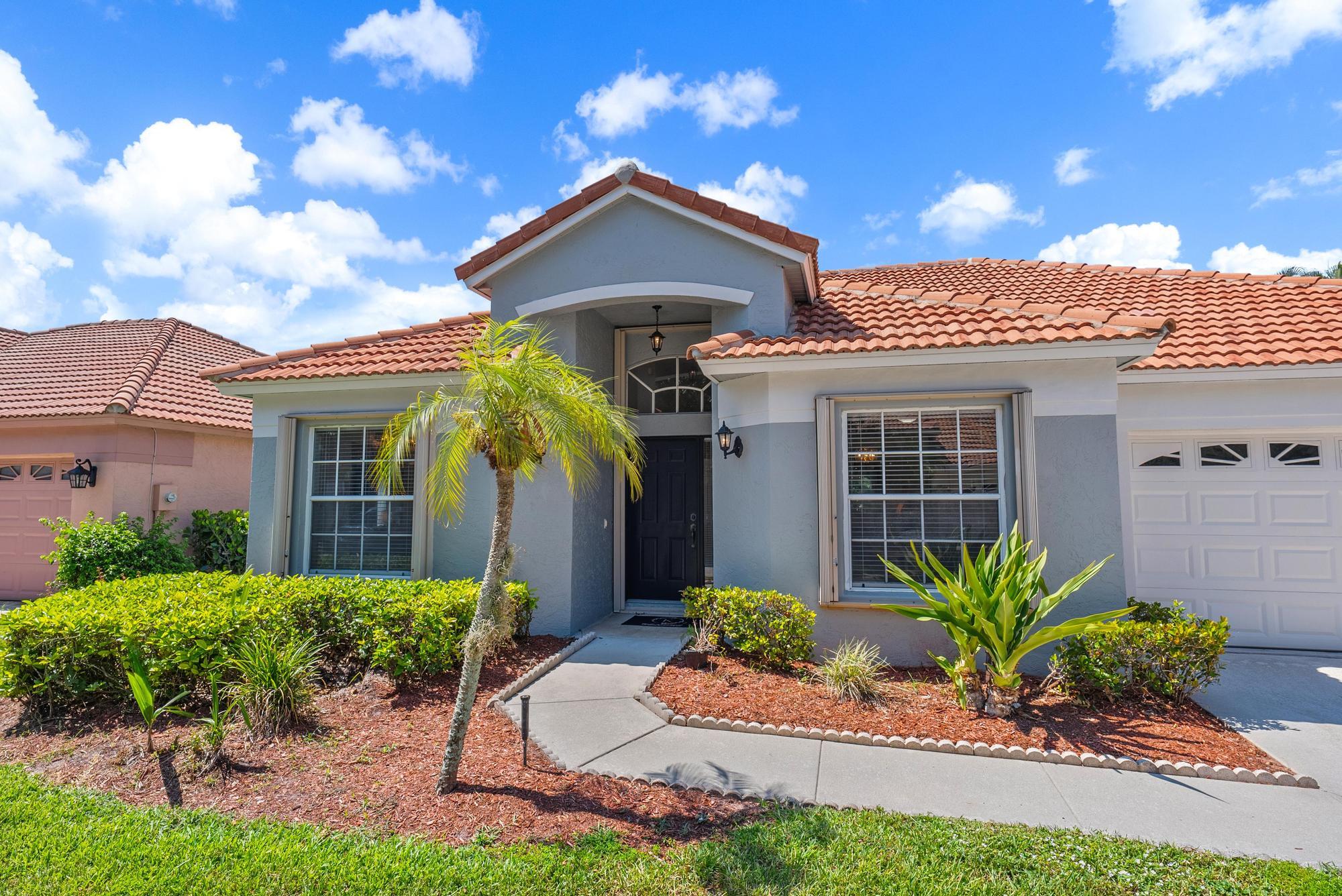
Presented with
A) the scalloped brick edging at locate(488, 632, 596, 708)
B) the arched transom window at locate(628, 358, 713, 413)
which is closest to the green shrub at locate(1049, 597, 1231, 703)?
the scalloped brick edging at locate(488, 632, 596, 708)

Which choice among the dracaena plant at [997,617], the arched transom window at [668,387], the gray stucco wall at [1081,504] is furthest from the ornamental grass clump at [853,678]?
the arched transom window at [668,387]

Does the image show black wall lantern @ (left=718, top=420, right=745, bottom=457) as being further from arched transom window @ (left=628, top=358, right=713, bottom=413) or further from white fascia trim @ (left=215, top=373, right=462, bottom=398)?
white fascia trim @ (left=215, top=373, right=462, bottom=398)

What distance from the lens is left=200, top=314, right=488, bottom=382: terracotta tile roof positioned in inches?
328

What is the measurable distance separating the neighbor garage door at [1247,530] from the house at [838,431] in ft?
0.08

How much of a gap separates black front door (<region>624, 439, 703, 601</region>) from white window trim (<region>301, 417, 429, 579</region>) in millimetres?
2838

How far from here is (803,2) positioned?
8.50 meters

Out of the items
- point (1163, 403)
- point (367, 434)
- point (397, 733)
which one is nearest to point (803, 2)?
point (1163, 403)

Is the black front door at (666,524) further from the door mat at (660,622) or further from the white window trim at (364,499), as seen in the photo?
the white window trim at (364,499)

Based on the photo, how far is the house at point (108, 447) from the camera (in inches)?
438

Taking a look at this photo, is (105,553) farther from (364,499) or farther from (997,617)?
(997,617)

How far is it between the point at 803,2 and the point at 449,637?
902 centimetres

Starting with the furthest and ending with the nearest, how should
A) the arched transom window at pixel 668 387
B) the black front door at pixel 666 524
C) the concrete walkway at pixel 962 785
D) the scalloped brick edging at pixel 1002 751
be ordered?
the arched transom window at pixel 668 387, the black front door at pixel 666 524, the scalloped brick edging at pixel 1002 751, the concrete walkway at pixel 962 785

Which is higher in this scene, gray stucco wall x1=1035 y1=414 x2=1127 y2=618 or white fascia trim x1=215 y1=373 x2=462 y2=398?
white fascia trim x1=215 y1=373 x2=462 y2=398

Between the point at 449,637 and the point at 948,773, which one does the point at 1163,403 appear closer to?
the point at 948,773
